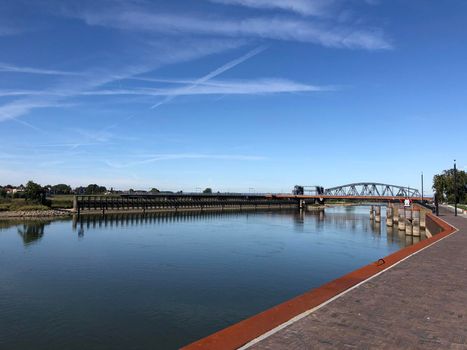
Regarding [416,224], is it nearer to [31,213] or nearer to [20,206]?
[31,213]

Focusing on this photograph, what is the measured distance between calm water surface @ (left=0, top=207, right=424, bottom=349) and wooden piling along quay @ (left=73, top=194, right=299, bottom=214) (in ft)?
185

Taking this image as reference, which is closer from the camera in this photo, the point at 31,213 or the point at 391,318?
the point at 391,318

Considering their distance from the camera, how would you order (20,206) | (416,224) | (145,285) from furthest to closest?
(20,206)
(416,224)
(145,285)

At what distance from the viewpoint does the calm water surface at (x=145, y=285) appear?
14891 millimetres

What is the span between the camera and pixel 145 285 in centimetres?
2259

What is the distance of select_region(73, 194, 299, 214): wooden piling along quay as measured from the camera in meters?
98.5

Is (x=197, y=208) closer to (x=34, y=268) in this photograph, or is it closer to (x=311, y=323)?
(x=34, y=268)

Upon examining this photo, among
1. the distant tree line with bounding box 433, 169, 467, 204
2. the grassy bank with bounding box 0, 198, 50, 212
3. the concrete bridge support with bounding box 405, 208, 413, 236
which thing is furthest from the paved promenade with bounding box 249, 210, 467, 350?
the distant tree line with bounding box 433, 169, 467, 204

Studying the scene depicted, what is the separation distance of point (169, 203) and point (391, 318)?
112075 mm

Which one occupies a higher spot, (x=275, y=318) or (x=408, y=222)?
(x=275, y=318)

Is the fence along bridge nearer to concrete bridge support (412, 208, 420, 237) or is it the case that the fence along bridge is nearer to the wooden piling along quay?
the wooden piling along quay

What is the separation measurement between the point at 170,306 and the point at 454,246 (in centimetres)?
1782

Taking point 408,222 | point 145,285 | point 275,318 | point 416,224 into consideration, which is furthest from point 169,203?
point 275,318

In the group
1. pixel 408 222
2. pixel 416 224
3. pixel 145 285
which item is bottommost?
pixel 145 285
